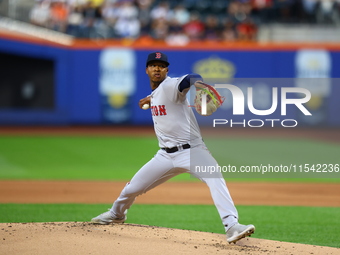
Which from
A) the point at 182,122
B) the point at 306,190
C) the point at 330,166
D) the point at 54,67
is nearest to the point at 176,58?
the point at 54,67

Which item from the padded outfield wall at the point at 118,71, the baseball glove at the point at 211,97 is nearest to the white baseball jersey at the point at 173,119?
the baseball glove at the point at 211,97

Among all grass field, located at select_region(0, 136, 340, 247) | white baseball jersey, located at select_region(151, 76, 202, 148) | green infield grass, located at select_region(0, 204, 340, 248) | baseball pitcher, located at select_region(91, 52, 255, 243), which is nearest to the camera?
baseball pitcher, located at select_region(91, 52, 255, 243)

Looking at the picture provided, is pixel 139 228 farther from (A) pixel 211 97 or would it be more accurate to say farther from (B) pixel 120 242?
(A) pixel 211 97

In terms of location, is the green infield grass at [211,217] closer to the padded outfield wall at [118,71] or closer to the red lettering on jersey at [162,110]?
the red lettering on jersey at [162,110]

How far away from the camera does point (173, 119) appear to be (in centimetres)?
573

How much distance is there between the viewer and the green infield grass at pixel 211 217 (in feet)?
22.4

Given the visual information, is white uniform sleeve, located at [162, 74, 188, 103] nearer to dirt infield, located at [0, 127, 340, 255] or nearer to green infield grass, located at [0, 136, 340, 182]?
dirt infield, located at [0, 127, 340, 255]

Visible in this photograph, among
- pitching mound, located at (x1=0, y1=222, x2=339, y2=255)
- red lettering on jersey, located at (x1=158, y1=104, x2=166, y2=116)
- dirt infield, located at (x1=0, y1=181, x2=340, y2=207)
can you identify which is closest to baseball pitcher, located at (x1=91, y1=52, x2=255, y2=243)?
red lettering on jersey, located at (x1=158, y1=104, x2=166, y2=116)

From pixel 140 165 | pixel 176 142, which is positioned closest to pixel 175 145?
pixel 176 142

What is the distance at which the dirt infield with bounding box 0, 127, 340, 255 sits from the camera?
5336 mm

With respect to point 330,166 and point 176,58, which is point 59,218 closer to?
point 330,166

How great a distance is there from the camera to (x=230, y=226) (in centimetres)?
539

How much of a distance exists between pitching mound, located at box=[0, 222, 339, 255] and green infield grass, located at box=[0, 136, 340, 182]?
496 cm

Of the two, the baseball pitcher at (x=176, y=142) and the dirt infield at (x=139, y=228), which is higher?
the baseball pitcher at (x=176, y=142)
